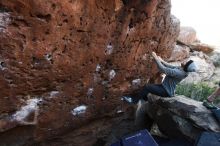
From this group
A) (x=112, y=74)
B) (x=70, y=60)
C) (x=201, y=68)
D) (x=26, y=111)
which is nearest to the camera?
(x=26, y=111)

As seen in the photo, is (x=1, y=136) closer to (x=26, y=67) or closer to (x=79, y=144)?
(x=26, y=67)

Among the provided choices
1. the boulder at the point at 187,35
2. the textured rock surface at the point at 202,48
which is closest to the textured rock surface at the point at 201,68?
the textured rock surface at the point at 202,48

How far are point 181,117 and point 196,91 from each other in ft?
22.1

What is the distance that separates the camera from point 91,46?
487 cm

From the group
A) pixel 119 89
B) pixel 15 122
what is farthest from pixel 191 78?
pixel 15 122

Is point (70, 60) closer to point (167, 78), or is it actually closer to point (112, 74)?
point (112, 74)

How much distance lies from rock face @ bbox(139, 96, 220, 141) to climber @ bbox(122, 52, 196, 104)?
36cm

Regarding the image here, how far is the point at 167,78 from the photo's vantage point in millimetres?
6215

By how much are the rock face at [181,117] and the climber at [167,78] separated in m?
0.36

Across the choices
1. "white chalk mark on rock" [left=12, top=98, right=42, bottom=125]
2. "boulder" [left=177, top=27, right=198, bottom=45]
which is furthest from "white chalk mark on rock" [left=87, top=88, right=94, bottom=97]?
"boulder" [left=177, top=27, right=198, bottom=45]

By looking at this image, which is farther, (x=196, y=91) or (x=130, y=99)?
(x=196, y=91)

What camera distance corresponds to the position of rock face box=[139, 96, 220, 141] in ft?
20.1

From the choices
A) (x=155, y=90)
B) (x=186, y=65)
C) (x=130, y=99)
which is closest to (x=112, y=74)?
(x=130, y=99)

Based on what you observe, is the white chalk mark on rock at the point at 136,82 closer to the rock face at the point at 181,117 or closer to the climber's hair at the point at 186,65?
the rock face at the point at 181,117
